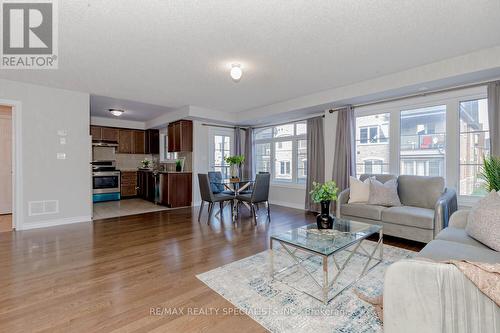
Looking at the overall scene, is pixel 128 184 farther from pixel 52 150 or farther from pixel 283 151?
pixel 283 151

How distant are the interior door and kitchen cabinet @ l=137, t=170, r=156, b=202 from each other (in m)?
2.90

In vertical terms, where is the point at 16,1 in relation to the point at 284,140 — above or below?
above

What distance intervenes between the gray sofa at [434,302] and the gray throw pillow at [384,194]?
272 centimetres

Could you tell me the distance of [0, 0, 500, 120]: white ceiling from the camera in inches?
81.4

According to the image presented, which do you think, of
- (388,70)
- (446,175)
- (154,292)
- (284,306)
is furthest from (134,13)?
(446,175)

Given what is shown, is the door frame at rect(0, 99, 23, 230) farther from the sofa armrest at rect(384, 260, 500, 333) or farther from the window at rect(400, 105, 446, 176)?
the window at rect(400, 105, 446, 176)

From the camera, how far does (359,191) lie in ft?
12.6

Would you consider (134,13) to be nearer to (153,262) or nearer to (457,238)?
(153,262)

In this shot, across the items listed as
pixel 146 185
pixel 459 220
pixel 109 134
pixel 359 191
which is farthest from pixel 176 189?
pixel 459 220

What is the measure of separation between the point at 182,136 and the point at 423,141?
16.7ft

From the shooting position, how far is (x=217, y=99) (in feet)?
16.8

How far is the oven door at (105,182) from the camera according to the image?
6.64 m

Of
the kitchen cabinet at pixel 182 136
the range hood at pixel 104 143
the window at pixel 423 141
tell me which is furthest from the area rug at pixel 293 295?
the range hood at pixel 104 143

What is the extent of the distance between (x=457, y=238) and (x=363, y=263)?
34.8 inches
